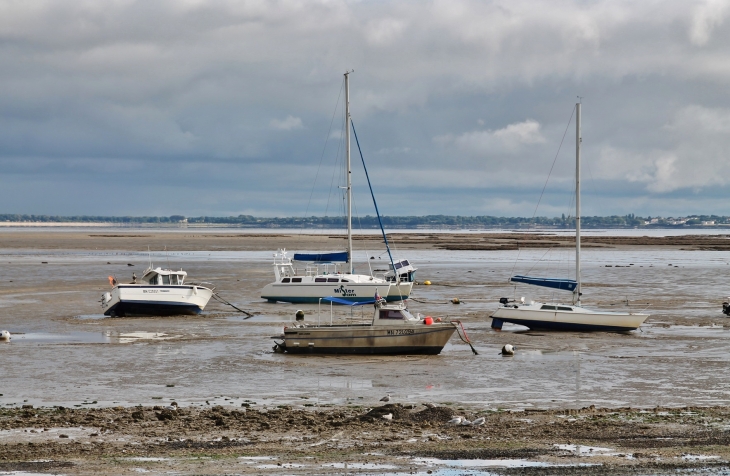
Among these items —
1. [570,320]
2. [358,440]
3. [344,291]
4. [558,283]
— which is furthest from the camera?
[344,291]

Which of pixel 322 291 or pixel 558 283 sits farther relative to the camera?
pixel 322 291

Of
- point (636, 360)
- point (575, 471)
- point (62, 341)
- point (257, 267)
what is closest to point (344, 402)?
point (575, 471)

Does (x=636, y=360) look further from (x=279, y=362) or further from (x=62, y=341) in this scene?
(x=62, y=341)

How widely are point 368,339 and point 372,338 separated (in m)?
0.13

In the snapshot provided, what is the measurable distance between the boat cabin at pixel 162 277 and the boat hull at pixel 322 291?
Answer: 272 inches

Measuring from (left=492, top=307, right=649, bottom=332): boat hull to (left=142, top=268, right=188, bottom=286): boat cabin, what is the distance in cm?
1513

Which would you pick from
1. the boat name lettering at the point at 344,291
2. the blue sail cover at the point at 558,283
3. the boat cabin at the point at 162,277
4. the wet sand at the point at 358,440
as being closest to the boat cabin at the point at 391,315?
the wet sand at the point at 358,440

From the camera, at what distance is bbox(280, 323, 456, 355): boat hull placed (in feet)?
102

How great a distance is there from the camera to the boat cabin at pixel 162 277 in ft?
146

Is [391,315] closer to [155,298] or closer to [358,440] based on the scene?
[358,440]

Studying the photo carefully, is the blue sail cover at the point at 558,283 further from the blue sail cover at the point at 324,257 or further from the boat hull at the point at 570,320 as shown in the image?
the blue sail cover at the point at 324,257

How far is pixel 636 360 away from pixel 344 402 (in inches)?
465

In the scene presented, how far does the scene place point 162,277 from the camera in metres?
44.7

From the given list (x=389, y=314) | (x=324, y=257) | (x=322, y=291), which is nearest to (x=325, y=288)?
(x=322, y=291)
